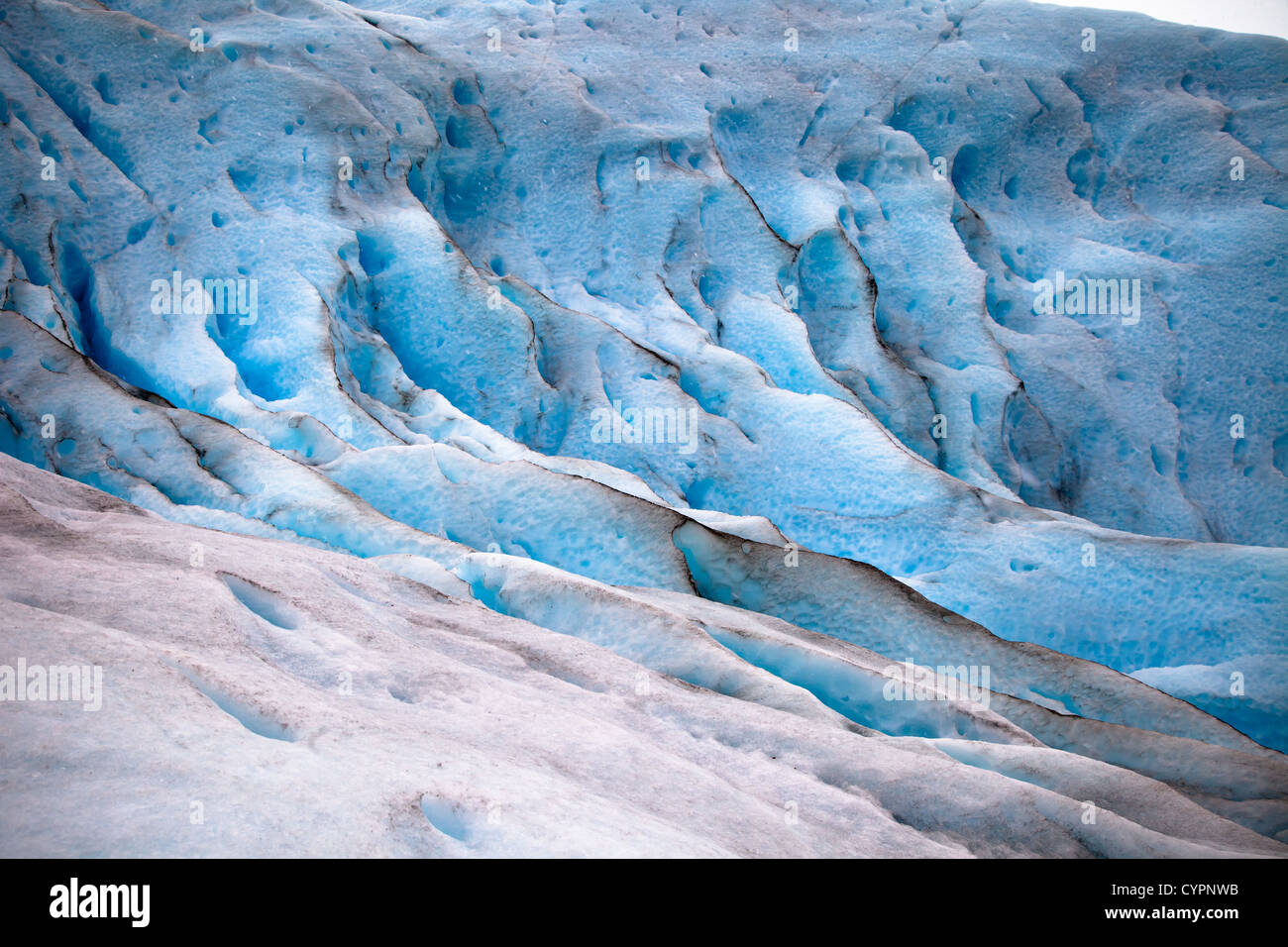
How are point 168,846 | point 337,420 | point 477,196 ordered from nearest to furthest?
point 168,846
point 337,420
point 477,196

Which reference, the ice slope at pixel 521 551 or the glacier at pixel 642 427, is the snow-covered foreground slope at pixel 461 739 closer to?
the glacier at pixel 642 427

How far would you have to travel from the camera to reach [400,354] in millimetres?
11750

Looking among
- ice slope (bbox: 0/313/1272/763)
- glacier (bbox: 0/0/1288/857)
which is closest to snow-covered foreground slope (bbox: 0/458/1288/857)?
glacier (bbox: 0/0/1288/857)

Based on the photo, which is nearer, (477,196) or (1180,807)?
(1180,807)

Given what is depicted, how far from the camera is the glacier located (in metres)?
4.36

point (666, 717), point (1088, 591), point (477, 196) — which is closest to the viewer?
point (666, 717)

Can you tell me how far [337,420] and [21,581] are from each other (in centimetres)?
505

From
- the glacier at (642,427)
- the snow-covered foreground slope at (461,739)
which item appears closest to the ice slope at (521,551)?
the glacier at (642,427)

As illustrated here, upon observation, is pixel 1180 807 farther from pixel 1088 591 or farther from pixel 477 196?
pixel 477 196

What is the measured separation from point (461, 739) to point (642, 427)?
7.67 metres

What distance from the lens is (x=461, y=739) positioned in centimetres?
432

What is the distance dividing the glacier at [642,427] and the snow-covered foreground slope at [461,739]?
0.03 meters

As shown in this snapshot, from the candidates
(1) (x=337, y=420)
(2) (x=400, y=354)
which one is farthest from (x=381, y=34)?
(1) (x=337, y=420)


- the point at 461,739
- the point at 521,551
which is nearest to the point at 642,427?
the point at 521,551
